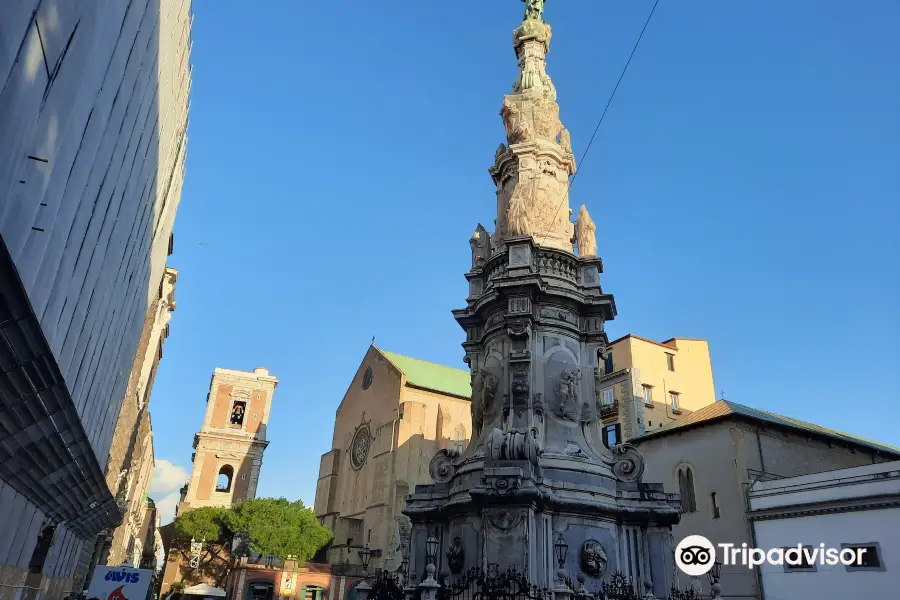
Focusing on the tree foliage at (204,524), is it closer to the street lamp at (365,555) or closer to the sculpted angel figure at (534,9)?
the street lamp at (365,555)

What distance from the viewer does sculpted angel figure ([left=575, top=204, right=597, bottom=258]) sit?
797 inches

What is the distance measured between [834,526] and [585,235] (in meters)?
15.3

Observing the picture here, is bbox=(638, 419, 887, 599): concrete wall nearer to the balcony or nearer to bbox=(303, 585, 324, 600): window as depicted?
the balcony

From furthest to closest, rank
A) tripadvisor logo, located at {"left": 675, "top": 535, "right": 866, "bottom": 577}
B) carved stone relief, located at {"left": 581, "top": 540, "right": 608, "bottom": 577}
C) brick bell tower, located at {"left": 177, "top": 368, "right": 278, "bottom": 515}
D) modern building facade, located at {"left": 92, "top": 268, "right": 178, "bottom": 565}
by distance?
1. brick bell tower, located at {"left": 177, "top": 368, "right": 278, "bottom": 515}
2. modern building facade, located at {"left": 92, "top": 268, "right": 178, "bottom": 565}
3. tripadvisor logo, located at {"left": 675, "top": 535, "right": 866, "bottom": 577}
4. carved stone relief, located at {"left": 581, "top": 540, "right": 608, "bottom": 577}

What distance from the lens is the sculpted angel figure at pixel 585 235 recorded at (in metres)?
20.2

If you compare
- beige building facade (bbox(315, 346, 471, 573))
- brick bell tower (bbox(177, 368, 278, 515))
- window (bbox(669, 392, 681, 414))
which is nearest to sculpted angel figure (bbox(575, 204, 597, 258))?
window (bbox(669, 392, 681, 414))

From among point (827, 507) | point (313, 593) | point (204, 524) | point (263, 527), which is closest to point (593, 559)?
point (827, 507)

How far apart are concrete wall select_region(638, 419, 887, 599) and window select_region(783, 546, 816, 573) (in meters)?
1.56

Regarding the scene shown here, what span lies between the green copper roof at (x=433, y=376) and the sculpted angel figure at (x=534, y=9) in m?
30.8

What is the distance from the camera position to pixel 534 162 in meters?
20.8

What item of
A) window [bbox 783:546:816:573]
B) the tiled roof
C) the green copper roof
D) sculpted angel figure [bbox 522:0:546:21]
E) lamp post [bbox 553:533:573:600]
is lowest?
lamp post [bbox 553:533:573:600]

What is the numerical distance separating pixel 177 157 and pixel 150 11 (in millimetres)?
10486

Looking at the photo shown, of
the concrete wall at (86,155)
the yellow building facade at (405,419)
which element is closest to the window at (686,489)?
the yellow building facade at (405,419)

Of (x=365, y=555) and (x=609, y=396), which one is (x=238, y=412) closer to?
(x=365, y=555)
